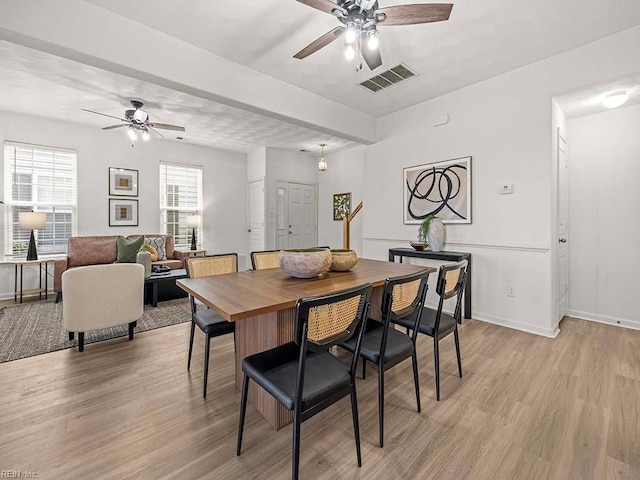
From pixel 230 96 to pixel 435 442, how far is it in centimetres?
324

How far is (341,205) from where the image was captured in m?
6.41

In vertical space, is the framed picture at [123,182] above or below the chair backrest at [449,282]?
above

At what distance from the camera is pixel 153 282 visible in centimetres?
404

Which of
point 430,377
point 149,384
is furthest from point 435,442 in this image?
point 149,384

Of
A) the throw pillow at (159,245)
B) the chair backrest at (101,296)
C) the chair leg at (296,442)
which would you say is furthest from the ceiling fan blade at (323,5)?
the throw pillow at (159,245)

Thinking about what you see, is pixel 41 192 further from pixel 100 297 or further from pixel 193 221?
pixel 100 297

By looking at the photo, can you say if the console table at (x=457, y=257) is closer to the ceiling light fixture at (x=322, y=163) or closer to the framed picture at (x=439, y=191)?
the framed picture at (x=439, y=191)

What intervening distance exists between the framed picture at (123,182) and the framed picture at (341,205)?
3.80m

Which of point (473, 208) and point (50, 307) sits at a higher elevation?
point (473, 208)

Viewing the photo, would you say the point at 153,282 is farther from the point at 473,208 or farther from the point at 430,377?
the point at 473,208

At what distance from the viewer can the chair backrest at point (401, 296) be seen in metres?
1.57
